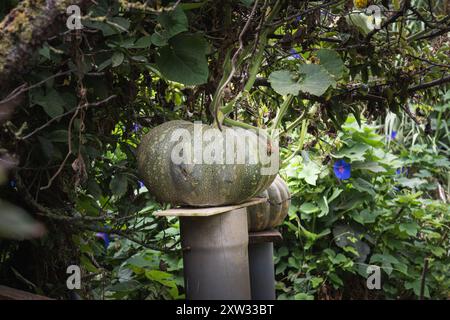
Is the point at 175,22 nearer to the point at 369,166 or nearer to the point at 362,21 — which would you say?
the point at 362,21

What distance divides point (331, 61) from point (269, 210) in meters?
0.41

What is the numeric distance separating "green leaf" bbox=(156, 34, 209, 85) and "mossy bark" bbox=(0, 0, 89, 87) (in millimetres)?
390

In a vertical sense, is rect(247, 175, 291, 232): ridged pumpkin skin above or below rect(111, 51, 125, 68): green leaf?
below

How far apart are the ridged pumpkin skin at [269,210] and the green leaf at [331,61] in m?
0.35

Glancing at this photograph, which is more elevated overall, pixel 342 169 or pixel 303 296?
pixel 342 169

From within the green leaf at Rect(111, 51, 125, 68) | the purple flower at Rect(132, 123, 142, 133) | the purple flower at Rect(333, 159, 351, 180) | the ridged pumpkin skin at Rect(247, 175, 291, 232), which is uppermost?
the green leaf at Rect(111, 51, 125, 68)

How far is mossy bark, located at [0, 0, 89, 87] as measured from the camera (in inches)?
26.2

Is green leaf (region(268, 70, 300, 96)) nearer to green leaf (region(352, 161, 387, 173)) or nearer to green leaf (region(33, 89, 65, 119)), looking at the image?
green leaf (region(33, 89, 65, 119))

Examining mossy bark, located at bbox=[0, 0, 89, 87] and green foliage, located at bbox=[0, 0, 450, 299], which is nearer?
mossy bark, located at bbox=[0, 0, 89, 87]

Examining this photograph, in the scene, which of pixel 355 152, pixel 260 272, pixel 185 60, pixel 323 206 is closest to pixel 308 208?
pixel 323 206

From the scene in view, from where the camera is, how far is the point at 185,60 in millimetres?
1086

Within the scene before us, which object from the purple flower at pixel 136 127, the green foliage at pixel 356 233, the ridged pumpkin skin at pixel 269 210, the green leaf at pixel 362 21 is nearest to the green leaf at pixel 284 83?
the green leaf at pixel 362 21

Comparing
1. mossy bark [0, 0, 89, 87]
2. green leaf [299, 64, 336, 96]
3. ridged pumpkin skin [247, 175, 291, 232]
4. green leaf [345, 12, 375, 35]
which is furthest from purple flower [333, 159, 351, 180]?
mossy bark [0, 0, 89, 87]
